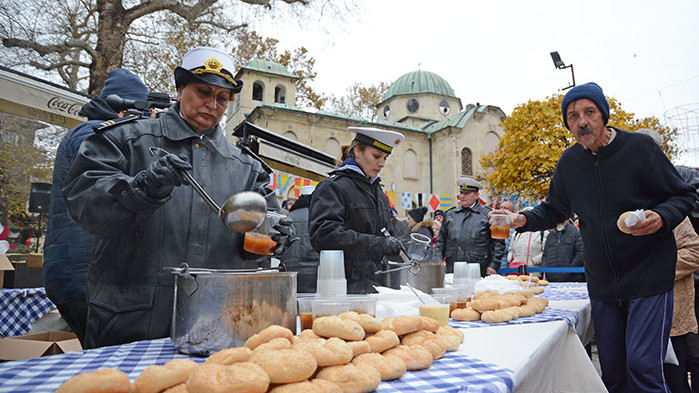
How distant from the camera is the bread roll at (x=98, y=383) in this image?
2.72 feet

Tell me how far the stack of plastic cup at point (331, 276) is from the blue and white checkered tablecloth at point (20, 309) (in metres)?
3.65

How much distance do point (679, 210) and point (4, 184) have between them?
16.5 metres

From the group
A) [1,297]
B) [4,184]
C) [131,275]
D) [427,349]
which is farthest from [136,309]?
[4,184]

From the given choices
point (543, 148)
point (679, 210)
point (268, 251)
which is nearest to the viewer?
point (268, 251)

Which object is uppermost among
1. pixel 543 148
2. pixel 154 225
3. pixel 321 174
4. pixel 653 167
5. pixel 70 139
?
pixel 543 148

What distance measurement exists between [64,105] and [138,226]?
431 centimetres

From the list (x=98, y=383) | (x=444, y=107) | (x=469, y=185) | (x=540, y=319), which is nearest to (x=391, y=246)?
(x=540, y=319)

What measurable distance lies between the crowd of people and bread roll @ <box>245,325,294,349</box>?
550mm

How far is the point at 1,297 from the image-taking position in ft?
12.9

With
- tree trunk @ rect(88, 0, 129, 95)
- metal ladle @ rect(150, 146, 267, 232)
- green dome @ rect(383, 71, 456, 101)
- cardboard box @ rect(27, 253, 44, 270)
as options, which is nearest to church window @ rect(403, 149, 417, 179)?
green dome @ rect(383, 71, 456, 101)

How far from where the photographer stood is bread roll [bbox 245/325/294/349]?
1.14m

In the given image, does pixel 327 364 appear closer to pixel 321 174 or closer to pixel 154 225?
pixel 154 225

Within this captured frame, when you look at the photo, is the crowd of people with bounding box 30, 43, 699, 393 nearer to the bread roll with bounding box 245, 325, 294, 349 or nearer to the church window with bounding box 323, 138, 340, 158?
the bread roll with bounding box 245, 325, 294, 349

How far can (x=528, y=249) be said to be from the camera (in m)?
7.51
